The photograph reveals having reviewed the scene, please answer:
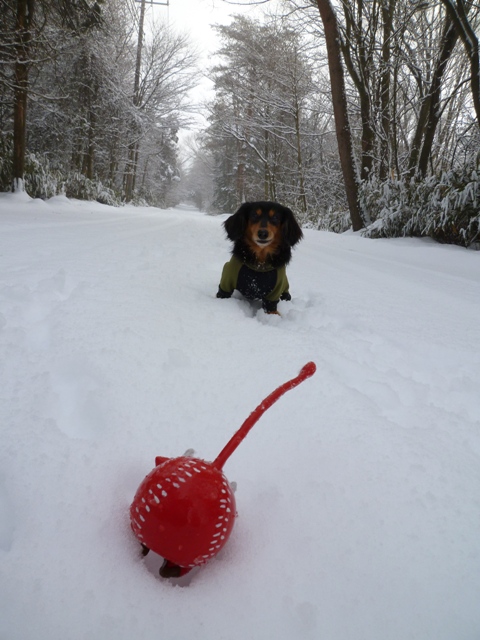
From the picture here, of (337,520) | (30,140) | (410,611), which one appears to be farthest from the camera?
(30,140)

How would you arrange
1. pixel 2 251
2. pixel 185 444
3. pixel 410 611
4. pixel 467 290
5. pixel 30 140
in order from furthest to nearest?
pixel 30 140, pixel 467 290, pixel 2 251, pixel 185 444, pixel 410 611

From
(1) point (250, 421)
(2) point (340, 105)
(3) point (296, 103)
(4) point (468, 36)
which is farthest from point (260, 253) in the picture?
(3) point (296, 103)

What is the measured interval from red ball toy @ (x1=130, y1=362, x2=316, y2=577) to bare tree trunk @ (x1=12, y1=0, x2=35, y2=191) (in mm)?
7098

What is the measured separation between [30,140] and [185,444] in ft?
45.9

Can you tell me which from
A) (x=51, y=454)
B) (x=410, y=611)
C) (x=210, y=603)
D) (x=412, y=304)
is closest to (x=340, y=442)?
(x=410, y=611)

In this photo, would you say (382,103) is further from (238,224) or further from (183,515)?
(183,515)

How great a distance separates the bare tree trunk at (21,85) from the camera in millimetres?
5730

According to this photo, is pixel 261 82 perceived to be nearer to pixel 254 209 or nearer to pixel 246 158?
pixel 246 158

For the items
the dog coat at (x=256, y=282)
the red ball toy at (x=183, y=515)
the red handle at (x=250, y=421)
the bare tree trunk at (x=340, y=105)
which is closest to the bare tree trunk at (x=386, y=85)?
the bare tree trunk at (x=340, y=105)

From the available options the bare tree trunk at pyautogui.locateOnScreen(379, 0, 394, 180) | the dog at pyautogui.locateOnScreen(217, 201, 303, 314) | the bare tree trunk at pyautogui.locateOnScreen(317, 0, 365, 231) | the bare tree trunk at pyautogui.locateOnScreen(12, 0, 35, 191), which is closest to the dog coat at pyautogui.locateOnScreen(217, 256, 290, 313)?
the dog at pyautogui.locateOnScreen(217, 201, 303, 314)

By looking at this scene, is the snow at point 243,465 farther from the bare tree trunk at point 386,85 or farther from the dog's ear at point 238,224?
the bare tree trunk at point 386,85

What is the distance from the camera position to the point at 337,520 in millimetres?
718

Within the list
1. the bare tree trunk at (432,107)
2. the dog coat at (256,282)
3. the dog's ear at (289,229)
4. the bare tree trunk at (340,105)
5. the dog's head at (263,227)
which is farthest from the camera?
the bare tree trunk at (340,105)

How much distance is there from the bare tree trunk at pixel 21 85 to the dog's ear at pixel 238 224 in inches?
216
